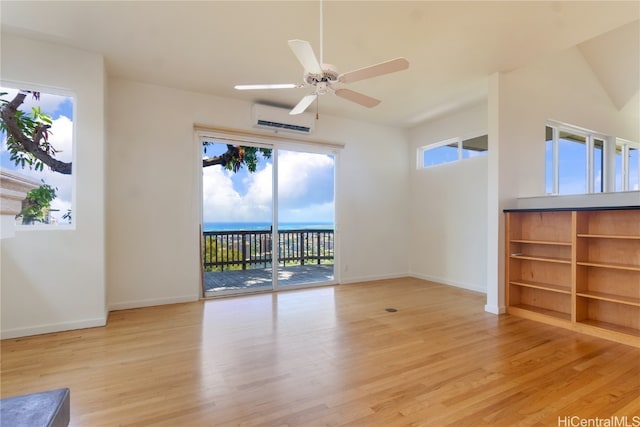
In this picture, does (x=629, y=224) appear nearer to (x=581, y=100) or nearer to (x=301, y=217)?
(x=581, y=100)

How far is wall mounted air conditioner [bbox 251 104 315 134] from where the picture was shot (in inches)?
183

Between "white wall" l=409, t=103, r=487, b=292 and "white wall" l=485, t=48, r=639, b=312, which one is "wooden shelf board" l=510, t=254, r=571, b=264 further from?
"white wall" l=409, t=103, r=487, b=292

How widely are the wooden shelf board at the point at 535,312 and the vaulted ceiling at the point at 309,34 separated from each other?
9.75 ft

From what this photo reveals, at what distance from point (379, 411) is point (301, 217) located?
3.71 meters

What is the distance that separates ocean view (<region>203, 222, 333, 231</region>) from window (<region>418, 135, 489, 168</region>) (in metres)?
2.35

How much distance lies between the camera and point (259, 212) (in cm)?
499

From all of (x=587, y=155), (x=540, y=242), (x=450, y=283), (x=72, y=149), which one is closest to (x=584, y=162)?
(x=587, y=155)

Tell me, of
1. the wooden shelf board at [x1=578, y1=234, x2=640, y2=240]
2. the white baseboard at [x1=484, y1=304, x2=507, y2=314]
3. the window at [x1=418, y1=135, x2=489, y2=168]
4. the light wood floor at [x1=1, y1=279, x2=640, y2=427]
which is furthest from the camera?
the window at [x1=418, y1=135, x2=489, y2=168]

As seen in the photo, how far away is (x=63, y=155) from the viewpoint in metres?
3.34

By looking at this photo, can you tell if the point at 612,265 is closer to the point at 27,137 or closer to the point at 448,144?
the point at 448,144

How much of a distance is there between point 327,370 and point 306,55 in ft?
7.69

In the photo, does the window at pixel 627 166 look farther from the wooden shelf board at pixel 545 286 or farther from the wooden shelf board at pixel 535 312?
the wooden shelf board at pixel 535 312

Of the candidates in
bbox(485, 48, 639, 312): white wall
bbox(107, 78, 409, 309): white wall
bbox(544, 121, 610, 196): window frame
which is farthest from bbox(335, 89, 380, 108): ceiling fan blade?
bbox(544, 121, 610, 196): window frame

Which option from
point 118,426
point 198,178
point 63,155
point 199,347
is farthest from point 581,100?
point 63,155
